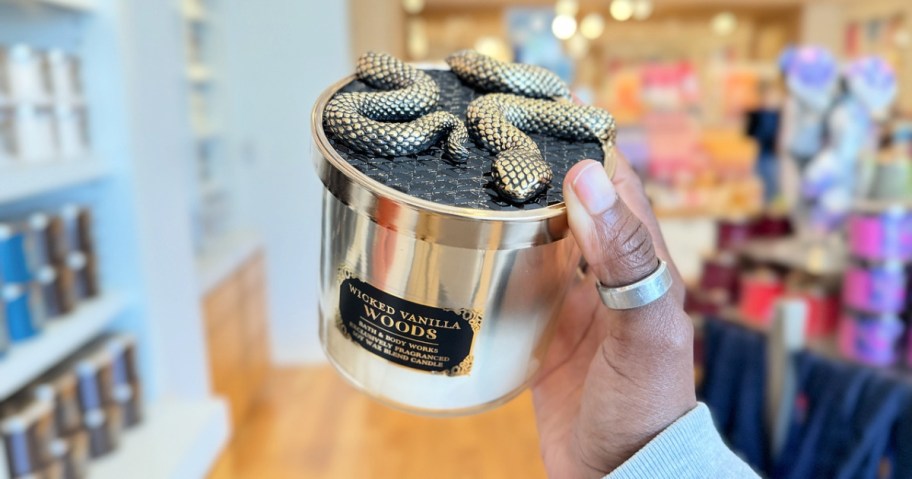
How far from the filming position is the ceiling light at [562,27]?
2976mm

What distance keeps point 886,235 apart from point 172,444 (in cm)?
155

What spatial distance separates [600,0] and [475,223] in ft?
9.32

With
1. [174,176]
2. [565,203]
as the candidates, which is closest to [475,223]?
[565,203]

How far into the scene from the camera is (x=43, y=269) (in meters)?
1.27

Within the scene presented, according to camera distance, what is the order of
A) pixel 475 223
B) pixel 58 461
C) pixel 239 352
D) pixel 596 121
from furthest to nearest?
pixel 239 352
pixel 58 461
pixel 596 121
pixel 475 223

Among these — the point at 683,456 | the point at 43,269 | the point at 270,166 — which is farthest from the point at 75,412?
the point at 270,166

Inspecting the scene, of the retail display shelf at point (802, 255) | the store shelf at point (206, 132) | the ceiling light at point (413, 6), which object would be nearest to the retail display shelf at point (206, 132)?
the store shelf at point (206, 132)

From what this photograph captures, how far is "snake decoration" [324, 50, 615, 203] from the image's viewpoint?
49 cm

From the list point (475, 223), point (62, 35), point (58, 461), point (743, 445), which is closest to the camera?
point (475, 223)

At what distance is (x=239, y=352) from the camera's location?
2.73 metres

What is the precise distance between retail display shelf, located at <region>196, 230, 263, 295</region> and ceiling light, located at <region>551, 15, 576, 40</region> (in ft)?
5.34

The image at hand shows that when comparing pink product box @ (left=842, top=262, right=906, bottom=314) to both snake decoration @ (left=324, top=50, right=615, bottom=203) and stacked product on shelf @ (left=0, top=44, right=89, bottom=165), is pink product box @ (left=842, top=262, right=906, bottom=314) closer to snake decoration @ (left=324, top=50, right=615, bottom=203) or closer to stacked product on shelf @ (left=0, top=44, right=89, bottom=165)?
snake decoration @ (left=324, top=50, right=615, bottom=203)

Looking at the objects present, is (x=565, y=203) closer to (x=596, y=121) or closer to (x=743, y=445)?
(x=596, y=121)

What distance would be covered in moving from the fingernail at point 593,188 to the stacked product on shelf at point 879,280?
46.8 inches
